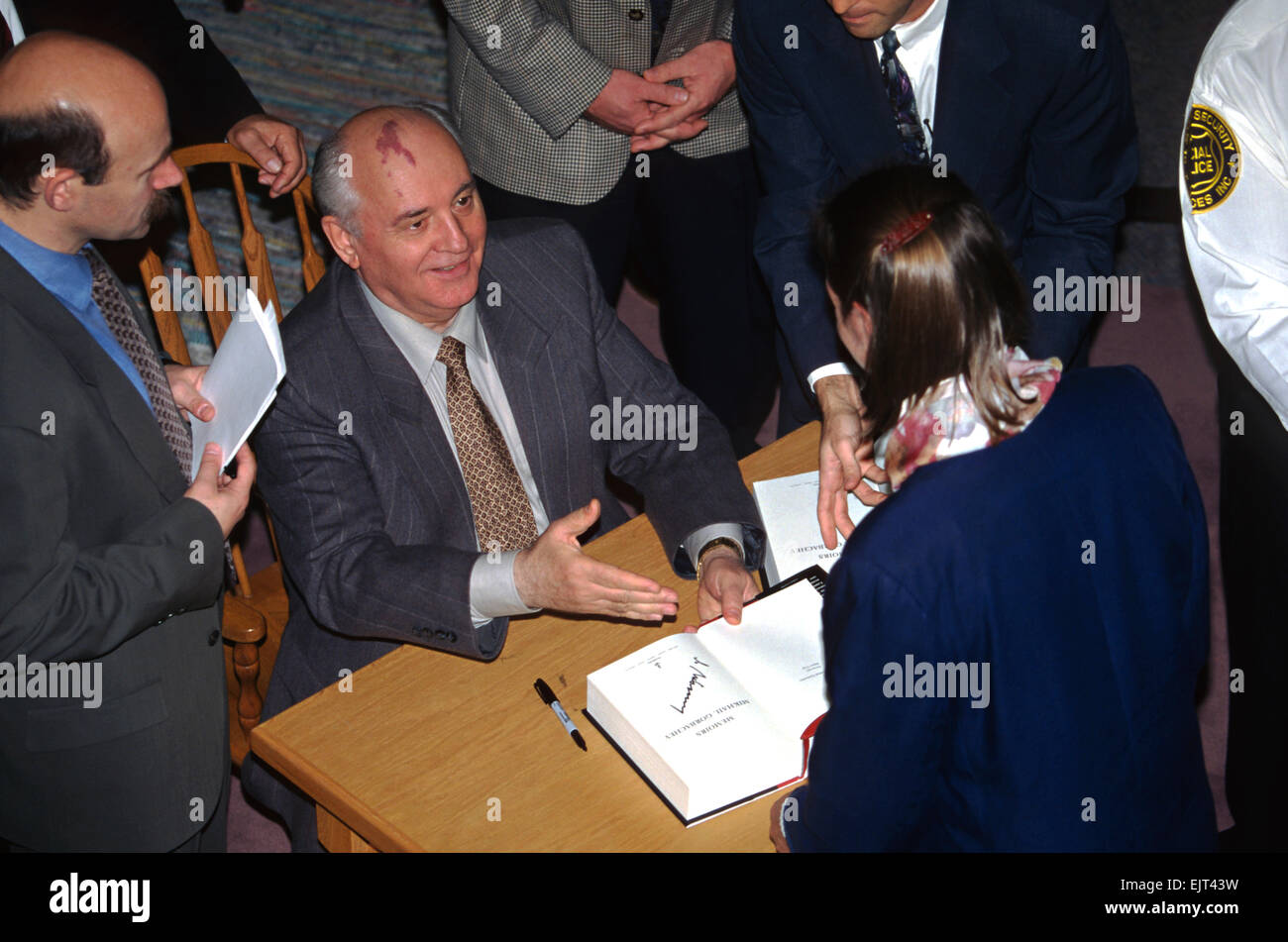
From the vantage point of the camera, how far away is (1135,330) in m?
4.91

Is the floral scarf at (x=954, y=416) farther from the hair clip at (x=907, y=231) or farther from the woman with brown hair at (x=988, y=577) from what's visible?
the hair clip at (x=907, y=231)

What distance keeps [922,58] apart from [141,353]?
1634mm

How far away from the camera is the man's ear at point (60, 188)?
81.1 inches

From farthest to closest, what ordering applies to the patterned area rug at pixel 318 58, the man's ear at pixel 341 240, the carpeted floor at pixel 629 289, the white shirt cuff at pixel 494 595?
the patterned area rug at pixel 318 58 → the carpeted floor at pixel 629 289 → the man's ear at pixel 341 240 → the white shirt cuff at pixel 494 595

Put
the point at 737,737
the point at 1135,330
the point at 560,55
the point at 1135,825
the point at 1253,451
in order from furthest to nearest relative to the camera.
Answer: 1. the point at 1135,330
2. the point at 560,55
3. the point at 1253,451
4. the point at 737,737
5. the point at 1135,825

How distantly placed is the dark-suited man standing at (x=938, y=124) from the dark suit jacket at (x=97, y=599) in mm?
1157

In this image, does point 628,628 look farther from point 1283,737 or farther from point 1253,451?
point 1283,737

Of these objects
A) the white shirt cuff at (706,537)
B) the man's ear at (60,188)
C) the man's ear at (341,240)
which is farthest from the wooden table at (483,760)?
the man's ear at (60,188)

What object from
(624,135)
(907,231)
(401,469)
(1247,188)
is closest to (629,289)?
(624,135)

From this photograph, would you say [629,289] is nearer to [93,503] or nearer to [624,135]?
[624,135]

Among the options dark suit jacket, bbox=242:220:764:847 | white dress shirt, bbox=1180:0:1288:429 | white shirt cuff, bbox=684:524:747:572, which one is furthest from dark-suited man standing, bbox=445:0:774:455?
white dress shirt, bbox=1180:0:1288:429

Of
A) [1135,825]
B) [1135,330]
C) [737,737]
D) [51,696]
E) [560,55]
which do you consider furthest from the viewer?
[1135,330]
